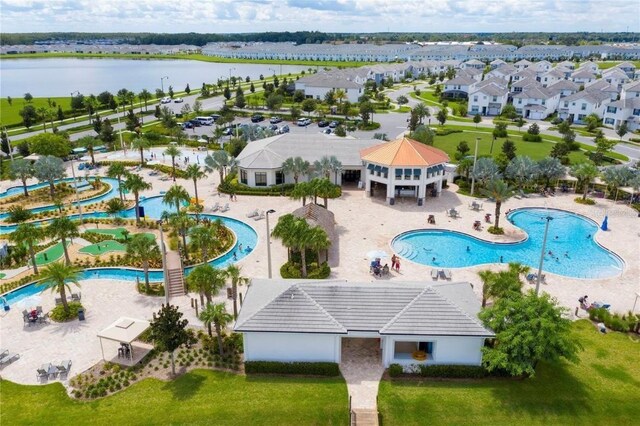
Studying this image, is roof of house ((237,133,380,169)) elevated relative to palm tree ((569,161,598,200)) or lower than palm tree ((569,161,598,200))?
elevated

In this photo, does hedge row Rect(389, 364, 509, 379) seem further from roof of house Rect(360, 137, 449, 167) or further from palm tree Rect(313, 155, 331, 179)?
palm tree Rect(313, 155, 331, 179)

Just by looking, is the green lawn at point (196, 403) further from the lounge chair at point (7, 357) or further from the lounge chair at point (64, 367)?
the lounge chair at point (7, 357)

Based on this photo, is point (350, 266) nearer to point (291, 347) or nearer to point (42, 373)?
point (291, 347)

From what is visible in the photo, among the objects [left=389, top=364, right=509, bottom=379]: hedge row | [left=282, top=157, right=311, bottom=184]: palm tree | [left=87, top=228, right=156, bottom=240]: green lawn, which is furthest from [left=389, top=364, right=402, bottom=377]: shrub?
[left=282, top=157, right=311, bottom=184]: palm tree

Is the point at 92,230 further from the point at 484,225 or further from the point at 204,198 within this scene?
the point at 484,225

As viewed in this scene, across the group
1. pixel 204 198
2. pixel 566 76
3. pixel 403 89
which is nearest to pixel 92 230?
pixel 204 198
